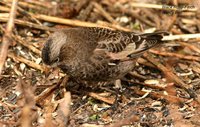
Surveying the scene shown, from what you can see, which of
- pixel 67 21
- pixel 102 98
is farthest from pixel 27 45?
pixel 102 98

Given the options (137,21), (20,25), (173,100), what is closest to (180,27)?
(137,21)

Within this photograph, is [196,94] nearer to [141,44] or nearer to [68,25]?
[141,44]

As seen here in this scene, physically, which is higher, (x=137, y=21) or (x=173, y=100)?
(x=137, y=21)

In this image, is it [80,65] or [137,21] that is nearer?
[80,65]

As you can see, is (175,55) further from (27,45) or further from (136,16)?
(27,45)

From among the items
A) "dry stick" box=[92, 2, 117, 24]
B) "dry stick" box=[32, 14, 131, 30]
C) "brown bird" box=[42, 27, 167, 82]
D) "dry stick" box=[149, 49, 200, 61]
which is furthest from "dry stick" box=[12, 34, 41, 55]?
"dry stick" box=[149, 49, 200, 61]

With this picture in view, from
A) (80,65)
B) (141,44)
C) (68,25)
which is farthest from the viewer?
(68,25)

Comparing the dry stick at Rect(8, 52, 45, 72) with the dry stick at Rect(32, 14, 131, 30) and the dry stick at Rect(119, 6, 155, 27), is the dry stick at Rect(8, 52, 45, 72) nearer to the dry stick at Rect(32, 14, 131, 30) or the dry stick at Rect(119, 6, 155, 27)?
the dry stick at Rect(32, 14, 131, 30)

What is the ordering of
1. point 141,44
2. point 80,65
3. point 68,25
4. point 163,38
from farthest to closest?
point 68,25 → point 163,38 → point 141,44 → point 80,65
